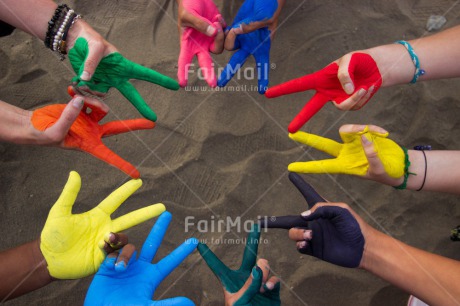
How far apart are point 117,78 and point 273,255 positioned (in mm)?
1278

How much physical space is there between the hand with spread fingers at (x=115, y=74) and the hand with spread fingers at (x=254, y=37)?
1.26 feet

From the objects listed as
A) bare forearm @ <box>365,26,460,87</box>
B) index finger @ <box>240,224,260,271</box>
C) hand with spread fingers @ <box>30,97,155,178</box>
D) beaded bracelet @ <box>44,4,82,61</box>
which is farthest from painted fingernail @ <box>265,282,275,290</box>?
beaded bracelet @ <box>44,4,82,61</box>

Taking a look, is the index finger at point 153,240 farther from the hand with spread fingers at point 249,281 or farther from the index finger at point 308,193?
the index finger at point 308,193

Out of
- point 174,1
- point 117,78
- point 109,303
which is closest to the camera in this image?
point 109,303

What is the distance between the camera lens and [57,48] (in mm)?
1816

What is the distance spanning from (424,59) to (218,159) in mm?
1191

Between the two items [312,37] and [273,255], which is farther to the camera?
[312,37]

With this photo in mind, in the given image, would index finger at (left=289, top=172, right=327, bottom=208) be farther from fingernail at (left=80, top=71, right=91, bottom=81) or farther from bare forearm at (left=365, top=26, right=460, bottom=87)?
fingernail at (left=80, top=71, right=91, bottom=81)

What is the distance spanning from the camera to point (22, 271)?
1685 millimetres

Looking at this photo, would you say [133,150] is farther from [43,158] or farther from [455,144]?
[455,144]

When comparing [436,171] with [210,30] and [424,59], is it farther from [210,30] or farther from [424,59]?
[210,30]

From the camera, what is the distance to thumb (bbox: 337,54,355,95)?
1.65 metres

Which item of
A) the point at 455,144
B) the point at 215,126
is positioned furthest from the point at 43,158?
the point at 455,144

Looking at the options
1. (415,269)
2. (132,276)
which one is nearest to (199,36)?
(132,276)
